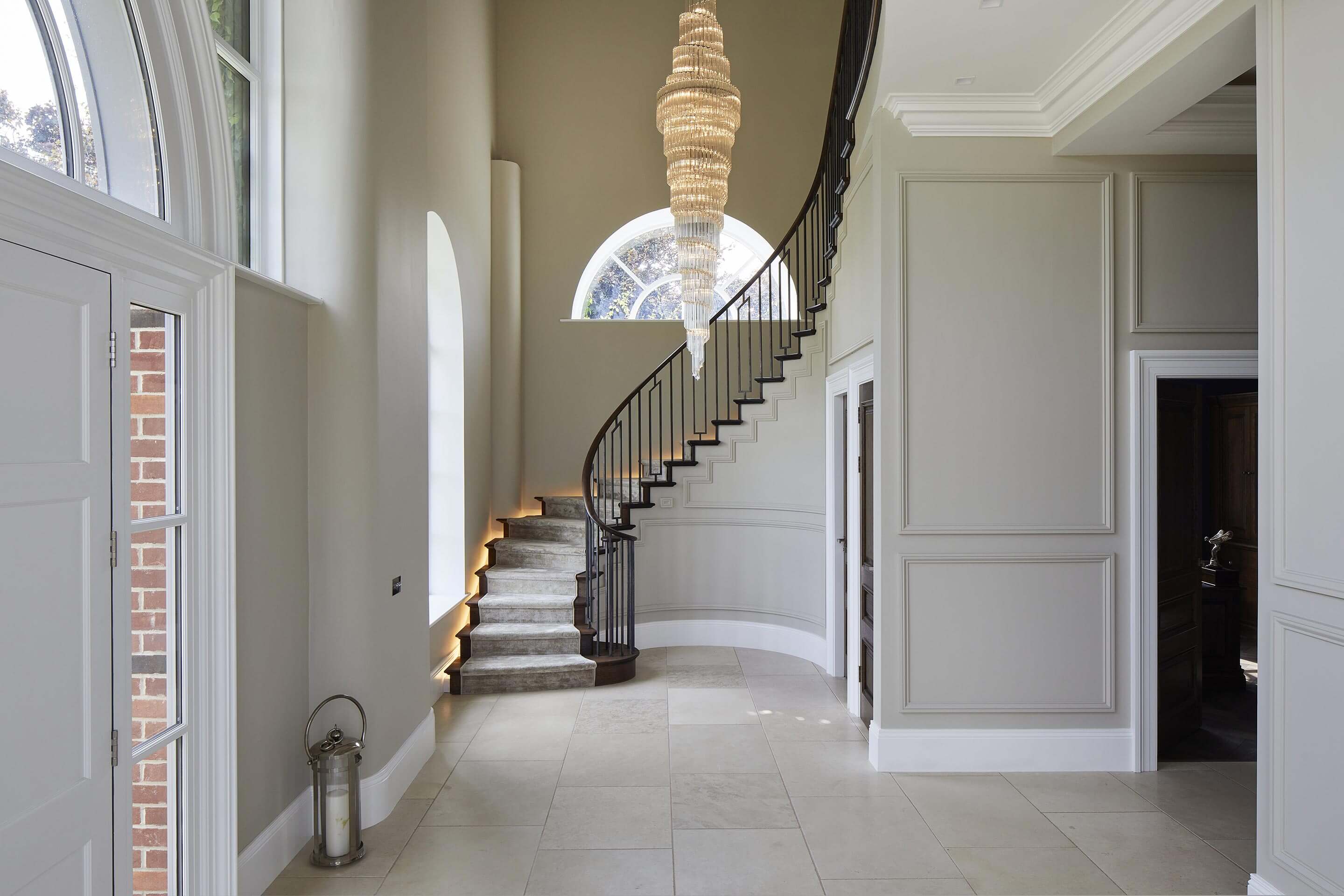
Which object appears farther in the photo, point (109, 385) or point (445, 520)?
point (445, 520)

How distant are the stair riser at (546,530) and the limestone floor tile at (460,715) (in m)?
1.88

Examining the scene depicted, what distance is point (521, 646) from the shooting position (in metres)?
5.80

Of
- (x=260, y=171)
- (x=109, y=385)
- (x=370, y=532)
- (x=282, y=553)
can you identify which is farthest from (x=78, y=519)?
(x=260, y=171)

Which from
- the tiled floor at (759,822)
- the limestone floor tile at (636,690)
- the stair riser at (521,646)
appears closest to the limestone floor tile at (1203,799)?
the tiled floor at (759,822)

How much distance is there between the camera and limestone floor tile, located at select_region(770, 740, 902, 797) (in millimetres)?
3908

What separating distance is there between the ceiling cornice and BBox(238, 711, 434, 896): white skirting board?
157 inches

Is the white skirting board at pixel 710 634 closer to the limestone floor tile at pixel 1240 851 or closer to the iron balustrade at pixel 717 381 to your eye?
the iron balustrade at pixel 717 381

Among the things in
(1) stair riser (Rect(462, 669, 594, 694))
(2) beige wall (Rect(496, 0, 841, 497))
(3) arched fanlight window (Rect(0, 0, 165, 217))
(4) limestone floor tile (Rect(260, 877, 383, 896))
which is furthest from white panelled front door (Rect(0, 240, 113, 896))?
(2) beige wall (Rect(496, 0, 841, 497))

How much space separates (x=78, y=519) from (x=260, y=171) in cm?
184

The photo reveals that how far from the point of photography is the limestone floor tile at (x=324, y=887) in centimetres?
299

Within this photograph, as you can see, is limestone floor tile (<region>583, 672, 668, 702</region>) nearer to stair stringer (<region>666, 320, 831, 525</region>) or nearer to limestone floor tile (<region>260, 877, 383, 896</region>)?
stair stringer (<region>666, 320, 831, 525</region>)

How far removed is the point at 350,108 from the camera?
3.52 m

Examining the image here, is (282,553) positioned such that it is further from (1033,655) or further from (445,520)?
(1033,655)

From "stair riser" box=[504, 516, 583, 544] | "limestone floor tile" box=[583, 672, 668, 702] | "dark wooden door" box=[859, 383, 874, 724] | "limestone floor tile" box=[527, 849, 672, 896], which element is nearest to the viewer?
"limestone floor tile" box=[527, 849, 672, 896]
